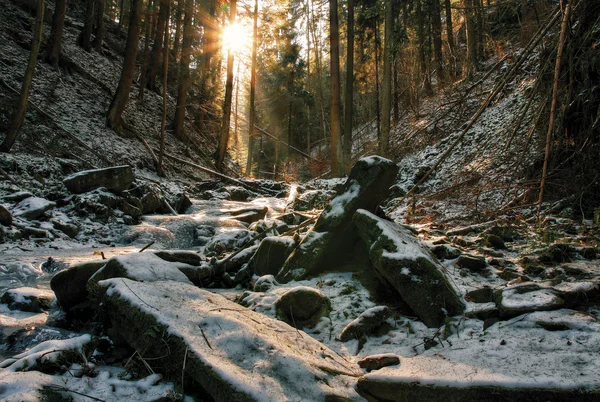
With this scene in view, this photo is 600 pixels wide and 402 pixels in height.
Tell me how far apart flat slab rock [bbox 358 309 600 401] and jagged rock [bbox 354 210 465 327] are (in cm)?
37

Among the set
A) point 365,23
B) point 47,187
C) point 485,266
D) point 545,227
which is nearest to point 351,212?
point 485,266

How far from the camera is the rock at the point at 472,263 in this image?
3979 millimetres

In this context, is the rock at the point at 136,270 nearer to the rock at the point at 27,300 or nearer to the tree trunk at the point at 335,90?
the rock at the point at 27,300

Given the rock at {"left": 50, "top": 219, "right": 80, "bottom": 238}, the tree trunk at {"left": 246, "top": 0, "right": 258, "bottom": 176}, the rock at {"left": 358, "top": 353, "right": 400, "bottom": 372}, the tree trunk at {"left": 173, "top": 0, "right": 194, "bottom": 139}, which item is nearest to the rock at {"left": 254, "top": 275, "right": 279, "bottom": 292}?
the rock at {"left": 358, "top": 353, "right": 400, "bottom": 372}

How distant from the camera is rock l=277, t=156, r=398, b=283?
4.59 metres

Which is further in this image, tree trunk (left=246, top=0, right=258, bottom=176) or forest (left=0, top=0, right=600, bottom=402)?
tree trunk (left=246, top=0, right=258, bottom=176)

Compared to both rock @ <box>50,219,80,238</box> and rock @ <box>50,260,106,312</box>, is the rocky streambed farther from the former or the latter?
rock @ <box>50,219,80,238</box>

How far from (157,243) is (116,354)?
522 cm

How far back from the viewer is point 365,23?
21.6 meters

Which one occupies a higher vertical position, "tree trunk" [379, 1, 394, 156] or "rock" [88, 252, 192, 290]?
"tree trunk" [379, 1, 394, 156]

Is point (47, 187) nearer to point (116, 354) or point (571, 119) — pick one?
point (116, 354)

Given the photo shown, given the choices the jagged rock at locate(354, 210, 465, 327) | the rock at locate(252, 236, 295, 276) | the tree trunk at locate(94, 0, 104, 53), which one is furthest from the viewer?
the tree trunk at locate(94, 0, 104, 53)

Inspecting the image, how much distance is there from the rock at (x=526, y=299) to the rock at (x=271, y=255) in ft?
9.10

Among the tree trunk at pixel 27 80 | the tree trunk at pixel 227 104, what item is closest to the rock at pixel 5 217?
the tree trunk at pixel 27 80
